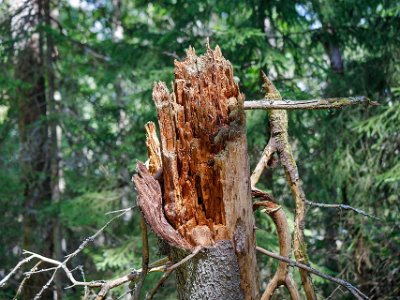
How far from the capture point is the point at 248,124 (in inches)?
238

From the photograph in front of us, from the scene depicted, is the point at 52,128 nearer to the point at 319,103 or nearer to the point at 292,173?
the point at 292,173

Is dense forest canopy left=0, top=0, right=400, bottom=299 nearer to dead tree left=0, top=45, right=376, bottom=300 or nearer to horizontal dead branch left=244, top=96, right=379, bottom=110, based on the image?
horizontal dead branch left=244, top=96, right=379, bottom=110

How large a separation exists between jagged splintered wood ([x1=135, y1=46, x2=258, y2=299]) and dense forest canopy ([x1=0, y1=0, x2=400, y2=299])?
9.34 feet

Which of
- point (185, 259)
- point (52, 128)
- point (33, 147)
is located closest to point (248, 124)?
point (185, 259)

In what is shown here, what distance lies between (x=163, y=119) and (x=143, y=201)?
47 centimetres

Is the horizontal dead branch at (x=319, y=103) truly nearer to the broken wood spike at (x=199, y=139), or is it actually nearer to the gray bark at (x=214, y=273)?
the broken wood spike at (x=199, y=139)

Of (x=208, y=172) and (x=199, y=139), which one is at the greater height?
(x=199, y=139)

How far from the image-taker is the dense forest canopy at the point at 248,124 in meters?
6.49

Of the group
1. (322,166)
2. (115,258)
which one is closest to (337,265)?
(322,166)

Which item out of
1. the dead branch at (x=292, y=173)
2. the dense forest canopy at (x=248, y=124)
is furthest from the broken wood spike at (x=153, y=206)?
the dense forest canopy at (x=248, y=124)

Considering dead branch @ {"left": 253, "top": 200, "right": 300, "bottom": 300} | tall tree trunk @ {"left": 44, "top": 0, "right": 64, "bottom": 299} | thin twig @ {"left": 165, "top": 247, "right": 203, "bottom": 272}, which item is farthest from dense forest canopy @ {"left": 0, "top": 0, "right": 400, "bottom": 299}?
thin twig @ {"left": 165, "top": 247, "right": 203, "bottom": 272}

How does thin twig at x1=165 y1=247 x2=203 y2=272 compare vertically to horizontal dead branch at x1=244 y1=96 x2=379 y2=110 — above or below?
below

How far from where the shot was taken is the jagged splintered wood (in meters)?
2.62

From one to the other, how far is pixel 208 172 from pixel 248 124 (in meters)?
3.42
